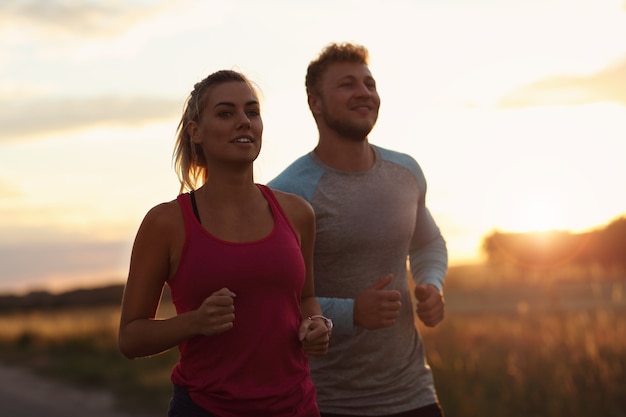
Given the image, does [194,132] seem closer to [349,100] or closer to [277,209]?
[277,209]

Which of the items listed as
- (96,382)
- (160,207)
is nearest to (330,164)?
(160,207)

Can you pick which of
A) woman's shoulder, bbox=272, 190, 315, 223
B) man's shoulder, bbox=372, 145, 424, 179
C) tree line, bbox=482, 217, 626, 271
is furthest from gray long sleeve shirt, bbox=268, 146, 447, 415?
tree line, bbox=482, 217, 626, 271

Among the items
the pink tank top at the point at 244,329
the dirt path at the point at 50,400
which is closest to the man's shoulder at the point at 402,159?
the pink tank top at the point at 244,329

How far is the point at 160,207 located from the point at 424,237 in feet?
6.90

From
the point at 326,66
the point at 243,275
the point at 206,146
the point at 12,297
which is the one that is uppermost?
the point at 12,297

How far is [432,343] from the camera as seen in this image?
12.6 metres

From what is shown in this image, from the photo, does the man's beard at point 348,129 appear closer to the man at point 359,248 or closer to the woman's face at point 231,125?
the man at point 359,248

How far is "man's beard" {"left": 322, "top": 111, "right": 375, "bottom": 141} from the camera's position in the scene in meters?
4.63

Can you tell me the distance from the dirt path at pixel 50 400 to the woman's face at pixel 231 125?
761 centimetres

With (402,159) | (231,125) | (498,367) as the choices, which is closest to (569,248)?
(498,367)

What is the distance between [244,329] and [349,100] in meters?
1.77

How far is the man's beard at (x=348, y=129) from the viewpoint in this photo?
182 inches

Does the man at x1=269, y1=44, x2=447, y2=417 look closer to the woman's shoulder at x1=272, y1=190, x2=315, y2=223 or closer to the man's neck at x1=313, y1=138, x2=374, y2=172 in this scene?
the man's neck at x1=313, y1=138, x2=374, y2=172

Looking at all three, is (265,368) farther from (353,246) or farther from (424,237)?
(424,237)
